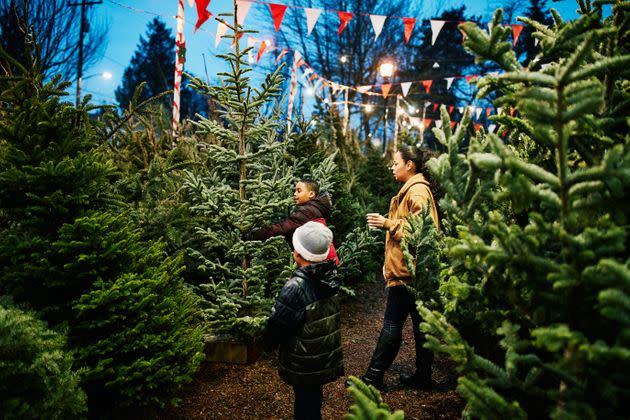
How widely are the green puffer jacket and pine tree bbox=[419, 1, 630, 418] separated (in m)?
1.03

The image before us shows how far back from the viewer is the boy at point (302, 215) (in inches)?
152

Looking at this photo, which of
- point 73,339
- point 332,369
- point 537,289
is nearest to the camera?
point 537,289

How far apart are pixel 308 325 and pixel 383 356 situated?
50.0 inches

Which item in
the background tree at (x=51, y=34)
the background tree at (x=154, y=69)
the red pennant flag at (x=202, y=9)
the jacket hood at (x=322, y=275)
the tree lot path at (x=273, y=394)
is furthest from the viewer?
the background tree at (x=154, y=69)

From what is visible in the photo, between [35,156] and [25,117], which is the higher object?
[25,117]

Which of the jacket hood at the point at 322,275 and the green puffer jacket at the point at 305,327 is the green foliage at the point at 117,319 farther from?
the jacket hood at the point at 322,275

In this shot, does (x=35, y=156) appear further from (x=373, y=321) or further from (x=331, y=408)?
(x=373, y=321)

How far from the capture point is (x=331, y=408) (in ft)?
10.6

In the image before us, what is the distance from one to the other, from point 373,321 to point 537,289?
450 centimetres

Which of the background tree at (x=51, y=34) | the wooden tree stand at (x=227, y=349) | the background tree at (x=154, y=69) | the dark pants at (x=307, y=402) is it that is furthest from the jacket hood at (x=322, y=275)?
the background tree at (x=154, y=69)

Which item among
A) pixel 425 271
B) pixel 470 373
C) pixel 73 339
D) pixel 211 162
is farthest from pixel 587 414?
pixel 211 162

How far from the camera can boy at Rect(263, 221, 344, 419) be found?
8.03 feet

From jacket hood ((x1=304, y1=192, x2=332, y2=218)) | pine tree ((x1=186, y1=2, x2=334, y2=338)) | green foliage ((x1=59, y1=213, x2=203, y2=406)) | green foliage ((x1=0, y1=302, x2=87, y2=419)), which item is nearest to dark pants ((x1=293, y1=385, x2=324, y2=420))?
green foliage ((x1=59, y1=213, x2=203, y2=406))

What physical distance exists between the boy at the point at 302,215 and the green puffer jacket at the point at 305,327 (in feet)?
4.50
